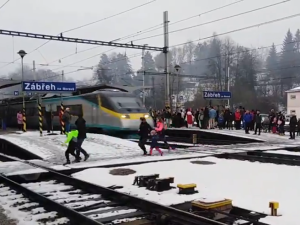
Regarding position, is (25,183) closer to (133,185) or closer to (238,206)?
(133,185)

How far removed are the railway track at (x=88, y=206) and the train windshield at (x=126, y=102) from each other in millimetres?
13407

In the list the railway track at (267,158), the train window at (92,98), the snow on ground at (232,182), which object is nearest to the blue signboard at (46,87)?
the train window at (92,98)

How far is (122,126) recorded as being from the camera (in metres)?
22.6

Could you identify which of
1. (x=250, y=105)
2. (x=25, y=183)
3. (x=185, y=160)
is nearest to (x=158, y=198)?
(x=25, y=183)

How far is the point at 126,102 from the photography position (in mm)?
23938

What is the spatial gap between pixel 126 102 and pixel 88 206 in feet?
54.1

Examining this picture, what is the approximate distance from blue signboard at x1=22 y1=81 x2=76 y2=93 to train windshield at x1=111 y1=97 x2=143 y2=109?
3162mm

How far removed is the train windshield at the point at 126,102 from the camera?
2344 centimetres

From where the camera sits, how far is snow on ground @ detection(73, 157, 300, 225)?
25.2ft

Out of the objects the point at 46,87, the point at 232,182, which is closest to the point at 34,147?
the point at 46,87

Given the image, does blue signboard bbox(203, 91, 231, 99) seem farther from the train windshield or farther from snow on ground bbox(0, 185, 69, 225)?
snow on ground bbox(0, 185, 69, 225)

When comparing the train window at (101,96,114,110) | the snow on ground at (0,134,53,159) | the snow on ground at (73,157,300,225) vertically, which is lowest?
the snow on ground at (73,157,300,225)

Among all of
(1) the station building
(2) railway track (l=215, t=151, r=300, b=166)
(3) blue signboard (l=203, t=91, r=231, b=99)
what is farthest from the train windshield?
(1) the station building

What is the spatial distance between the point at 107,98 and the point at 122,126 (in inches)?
85.8
